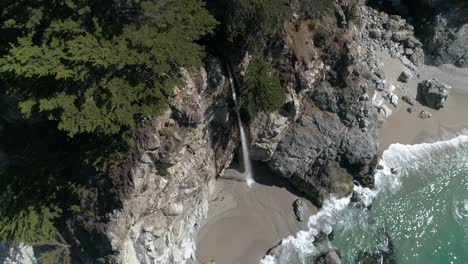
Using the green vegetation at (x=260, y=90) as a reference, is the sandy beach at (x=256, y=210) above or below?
below

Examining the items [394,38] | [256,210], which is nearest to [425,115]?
[394,38]

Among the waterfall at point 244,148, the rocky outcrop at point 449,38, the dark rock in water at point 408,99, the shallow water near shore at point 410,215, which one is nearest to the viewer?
the waterfall at point 244,148

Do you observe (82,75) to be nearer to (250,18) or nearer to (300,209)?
(250,18)

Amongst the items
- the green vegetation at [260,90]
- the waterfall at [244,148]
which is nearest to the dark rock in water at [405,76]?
the green vegetation at [260,90]

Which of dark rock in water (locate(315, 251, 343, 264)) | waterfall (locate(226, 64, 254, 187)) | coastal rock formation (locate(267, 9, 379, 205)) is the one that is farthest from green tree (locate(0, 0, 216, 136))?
dark rock in water (locate(315, 251, 343, 264))

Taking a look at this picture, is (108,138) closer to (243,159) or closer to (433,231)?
(243,159)

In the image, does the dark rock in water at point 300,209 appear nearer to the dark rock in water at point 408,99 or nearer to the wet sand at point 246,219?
the wet sand at point 246,219
